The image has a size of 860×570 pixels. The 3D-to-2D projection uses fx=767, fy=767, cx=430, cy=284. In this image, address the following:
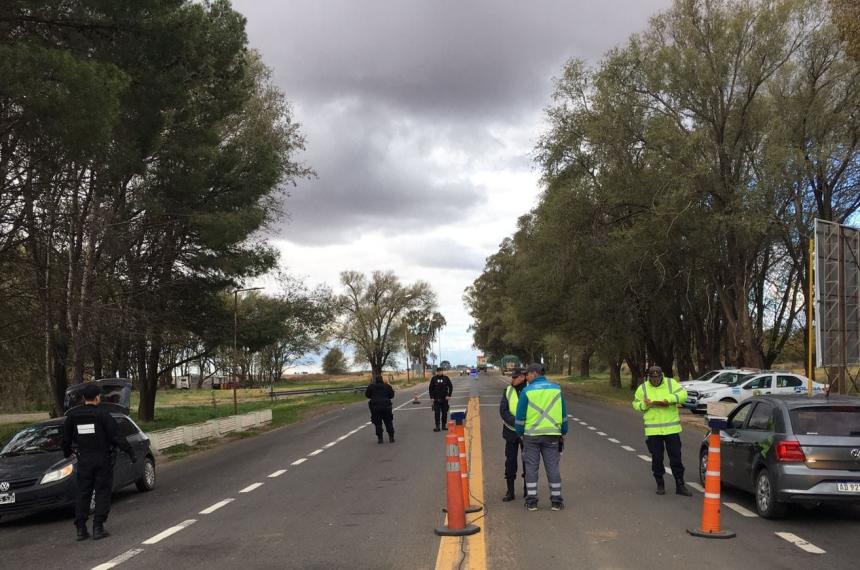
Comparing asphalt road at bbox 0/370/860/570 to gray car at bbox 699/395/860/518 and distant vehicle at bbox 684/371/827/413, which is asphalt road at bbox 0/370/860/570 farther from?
distant vehicle at bbox 684/371/827/413

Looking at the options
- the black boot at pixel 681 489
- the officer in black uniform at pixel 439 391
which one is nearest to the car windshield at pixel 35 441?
the black boot at pixel 681 489

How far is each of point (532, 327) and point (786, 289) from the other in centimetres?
1664

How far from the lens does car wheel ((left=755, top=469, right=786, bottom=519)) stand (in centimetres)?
852

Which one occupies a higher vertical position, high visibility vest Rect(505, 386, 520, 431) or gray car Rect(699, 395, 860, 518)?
high visibility vest Rect(505, 386, 520, 431)

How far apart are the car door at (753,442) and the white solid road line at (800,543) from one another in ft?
3.70

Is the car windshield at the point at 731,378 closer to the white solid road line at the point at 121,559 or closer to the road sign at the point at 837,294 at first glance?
the road sign at the point at 837,294

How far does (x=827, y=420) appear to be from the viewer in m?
8.73

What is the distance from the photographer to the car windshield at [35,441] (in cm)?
1107

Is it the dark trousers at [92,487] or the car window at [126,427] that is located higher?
the car window at [126,427]

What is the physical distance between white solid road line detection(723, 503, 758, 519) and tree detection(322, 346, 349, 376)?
141429mm

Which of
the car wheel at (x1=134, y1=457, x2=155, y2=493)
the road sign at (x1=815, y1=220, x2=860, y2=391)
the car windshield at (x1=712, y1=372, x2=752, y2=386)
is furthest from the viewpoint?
the car windshield at (x1=712, y1=372, x2=752, y2=386)

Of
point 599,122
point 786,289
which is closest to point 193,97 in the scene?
point 599,122

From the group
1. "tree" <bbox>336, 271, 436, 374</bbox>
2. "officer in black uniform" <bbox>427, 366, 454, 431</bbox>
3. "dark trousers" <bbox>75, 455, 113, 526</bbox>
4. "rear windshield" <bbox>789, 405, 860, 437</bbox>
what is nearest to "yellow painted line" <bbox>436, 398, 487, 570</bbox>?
"rear windshield" <bbox>789, 405, 860, 437</bbox>

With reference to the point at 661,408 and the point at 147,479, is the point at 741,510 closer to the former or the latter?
the point at 661,408
